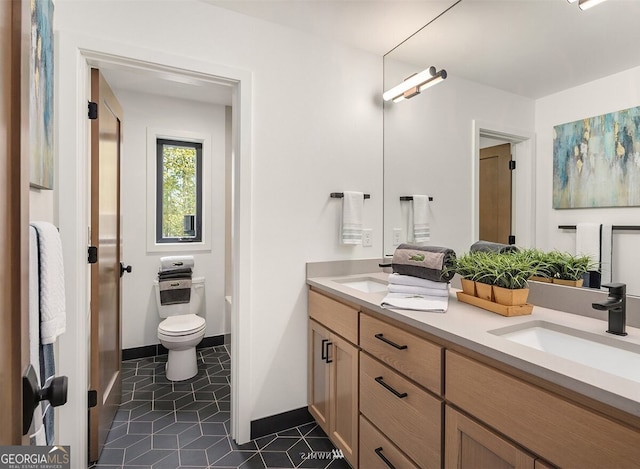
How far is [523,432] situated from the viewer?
842mm

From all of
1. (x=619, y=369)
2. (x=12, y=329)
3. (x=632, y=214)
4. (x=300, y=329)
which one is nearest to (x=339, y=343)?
(x=300, y=329)

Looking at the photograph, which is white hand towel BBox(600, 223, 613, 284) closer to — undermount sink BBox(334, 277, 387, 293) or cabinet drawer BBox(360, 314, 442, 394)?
cabinet drawer BBox(360, 314, 442, 394)


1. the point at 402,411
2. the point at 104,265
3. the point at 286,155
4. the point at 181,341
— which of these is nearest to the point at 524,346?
the point at 402,411

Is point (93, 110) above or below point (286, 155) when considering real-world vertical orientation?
above

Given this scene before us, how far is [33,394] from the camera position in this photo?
513 mm

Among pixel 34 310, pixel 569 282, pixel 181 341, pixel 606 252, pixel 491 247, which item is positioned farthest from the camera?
pixel 181 341

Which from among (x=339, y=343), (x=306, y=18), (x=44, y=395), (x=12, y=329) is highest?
(x=306, y=18)

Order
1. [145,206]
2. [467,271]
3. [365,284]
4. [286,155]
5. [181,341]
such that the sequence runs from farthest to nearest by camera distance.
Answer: [145,206], [181,341], [365,284], [286,155], [467,271]

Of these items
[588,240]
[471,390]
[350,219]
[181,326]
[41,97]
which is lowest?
Answer: [181,326]

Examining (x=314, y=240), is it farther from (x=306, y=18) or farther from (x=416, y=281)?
(x=306, y=18)

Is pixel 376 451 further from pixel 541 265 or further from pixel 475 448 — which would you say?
pixel 541 265

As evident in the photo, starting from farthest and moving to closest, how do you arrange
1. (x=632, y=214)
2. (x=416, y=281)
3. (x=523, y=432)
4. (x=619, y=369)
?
(x=416, y=281), (x=632, y=214), (x=619, y=369), (x=523, y=432)

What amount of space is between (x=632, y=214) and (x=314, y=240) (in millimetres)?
1481

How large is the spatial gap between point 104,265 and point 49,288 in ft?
3.65
